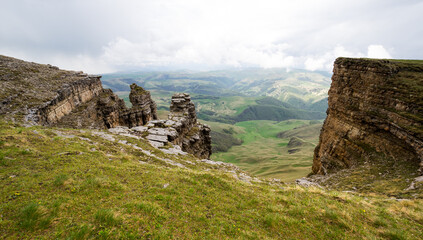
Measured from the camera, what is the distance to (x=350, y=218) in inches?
550

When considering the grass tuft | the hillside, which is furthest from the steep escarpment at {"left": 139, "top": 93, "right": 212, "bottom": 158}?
the grass tuft

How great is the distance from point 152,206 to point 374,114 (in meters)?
43.8

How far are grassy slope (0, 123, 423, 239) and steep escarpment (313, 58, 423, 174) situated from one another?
57.4 feet

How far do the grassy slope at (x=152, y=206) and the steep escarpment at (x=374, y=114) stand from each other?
17505mm

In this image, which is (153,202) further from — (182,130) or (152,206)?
(182,130)

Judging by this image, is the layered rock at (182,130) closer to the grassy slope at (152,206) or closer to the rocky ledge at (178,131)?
the rocky ledge at (178,131)

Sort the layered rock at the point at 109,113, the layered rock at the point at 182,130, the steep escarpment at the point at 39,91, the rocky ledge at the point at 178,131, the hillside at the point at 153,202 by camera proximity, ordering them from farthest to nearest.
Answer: the layered rock at the point at 109,113
the layered rock at the point at 182,130
the rocky ledge at the point at 178,131
the steep escarpment at the point at 39,91
the hillside at the point at 153,202

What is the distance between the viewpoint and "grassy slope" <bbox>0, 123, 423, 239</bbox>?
1024 centimetres

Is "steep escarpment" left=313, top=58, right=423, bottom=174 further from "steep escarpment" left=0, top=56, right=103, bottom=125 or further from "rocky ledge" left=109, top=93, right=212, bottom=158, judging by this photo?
"steep escarpment" left=0, top=56, right=103, bottom=125

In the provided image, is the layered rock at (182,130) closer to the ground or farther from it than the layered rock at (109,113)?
closer to the ground

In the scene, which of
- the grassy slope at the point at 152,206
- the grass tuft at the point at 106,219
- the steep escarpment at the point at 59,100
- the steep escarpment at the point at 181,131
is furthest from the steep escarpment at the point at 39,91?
the grass tuft at the point at 106,219

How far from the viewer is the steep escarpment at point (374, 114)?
29938mm

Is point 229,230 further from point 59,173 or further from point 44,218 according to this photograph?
point 59,173

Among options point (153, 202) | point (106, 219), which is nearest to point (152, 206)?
point (153, 202)
